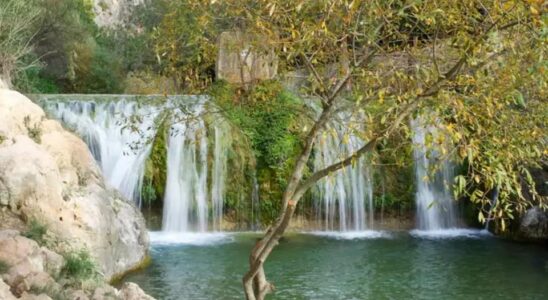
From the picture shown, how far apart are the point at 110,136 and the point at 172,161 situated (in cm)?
176

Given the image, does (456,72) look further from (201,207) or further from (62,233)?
(201,207)

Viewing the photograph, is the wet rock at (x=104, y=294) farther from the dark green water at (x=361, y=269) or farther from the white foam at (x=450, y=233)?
the white foam at (x=450, y=233)

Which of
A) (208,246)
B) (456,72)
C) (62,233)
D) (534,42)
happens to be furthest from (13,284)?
(208,246)

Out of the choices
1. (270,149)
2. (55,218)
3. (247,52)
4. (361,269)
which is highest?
(270,149)

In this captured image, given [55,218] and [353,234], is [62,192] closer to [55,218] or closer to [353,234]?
[55,218]

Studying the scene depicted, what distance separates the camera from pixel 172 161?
18.5 meters

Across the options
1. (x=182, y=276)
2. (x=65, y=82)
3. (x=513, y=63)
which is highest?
(x=65, y=82)

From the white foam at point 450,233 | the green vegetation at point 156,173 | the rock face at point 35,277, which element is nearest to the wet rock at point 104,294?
the rock face at point 35,277

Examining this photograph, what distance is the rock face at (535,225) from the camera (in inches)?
667

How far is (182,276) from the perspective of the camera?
42.8ft

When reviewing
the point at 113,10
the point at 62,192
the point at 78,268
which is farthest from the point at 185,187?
the point at 113,10

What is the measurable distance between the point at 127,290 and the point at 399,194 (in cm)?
1193

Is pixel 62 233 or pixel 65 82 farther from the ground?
pixel 65 82

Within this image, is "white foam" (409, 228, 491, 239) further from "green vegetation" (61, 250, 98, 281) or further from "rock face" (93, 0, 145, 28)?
"rock face" (93, 0, 145, 28)
